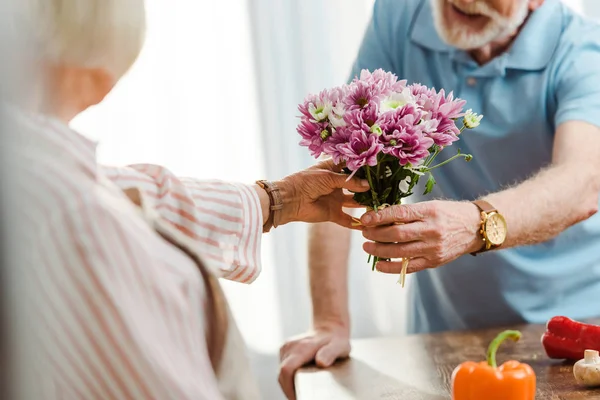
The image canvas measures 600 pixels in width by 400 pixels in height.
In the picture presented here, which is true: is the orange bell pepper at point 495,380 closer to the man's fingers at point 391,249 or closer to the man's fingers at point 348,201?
the man's fingers at point 391,249

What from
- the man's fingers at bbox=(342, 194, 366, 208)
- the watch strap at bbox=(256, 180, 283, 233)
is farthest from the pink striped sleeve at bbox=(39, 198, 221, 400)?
the man's fingers at bbox=(342, 194, 366, 208)

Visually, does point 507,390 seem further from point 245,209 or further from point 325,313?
point 325,313

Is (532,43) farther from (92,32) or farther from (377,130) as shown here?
(92,32)

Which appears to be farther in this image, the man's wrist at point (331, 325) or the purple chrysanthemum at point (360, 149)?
the man's wrist at point (331, 325)

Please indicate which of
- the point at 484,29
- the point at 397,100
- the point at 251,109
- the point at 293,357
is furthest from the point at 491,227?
the point at 251,109

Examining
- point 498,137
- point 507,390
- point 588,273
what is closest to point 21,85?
point 507,390

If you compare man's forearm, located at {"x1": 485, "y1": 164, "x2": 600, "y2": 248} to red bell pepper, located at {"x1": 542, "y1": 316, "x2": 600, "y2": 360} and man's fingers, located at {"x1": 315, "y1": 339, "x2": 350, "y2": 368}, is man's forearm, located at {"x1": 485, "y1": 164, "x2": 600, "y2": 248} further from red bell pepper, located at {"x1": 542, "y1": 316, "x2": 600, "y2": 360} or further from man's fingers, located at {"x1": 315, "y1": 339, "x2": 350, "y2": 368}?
man's fingers, located at {"x1": 315, "y1": 339, "x2": 350, "y2": 368}

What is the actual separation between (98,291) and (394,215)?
0.85 meters

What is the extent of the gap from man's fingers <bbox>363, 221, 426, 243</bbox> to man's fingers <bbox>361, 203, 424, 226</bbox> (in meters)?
0.01

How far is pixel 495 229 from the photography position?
166 cm

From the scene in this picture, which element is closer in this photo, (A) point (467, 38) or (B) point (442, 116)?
(B) point (442, 116)

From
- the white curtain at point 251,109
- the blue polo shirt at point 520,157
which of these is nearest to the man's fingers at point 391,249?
the blue polo shirt at point 520,157

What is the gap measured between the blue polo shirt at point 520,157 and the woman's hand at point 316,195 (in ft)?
2.04

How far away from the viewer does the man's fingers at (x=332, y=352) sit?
5.77 feet
